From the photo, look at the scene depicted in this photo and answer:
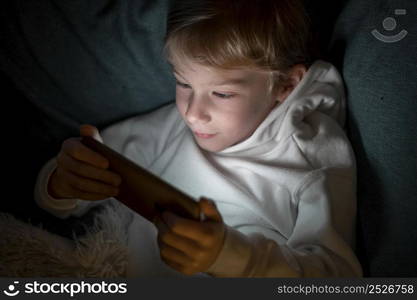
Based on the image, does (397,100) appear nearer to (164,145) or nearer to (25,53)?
(164,145)

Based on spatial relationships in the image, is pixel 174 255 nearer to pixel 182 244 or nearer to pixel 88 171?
pixel 182 244

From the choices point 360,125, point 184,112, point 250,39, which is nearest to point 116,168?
point 184,112

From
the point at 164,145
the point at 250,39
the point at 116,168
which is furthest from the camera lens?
the point at 164,145

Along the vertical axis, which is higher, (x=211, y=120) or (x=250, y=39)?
(x=250, y=39)

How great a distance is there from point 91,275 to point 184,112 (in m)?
0.32

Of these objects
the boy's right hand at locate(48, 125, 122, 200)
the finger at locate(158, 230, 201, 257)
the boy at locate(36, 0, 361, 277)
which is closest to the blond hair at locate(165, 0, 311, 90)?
the boy at locate(36, 0, 361, 277)

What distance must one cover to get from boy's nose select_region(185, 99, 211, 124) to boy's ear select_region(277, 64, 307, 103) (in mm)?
169

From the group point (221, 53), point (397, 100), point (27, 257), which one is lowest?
point (27, 257)

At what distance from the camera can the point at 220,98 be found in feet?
3.08

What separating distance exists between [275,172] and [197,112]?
190mm

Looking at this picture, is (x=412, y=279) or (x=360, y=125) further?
(x=360, y=125)

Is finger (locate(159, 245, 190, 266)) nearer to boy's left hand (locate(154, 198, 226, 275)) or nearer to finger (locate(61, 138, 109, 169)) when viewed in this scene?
boy's left hand (locate(154, 198, 226, 275))

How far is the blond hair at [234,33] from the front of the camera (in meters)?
0.90

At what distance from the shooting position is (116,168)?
0.82 m
